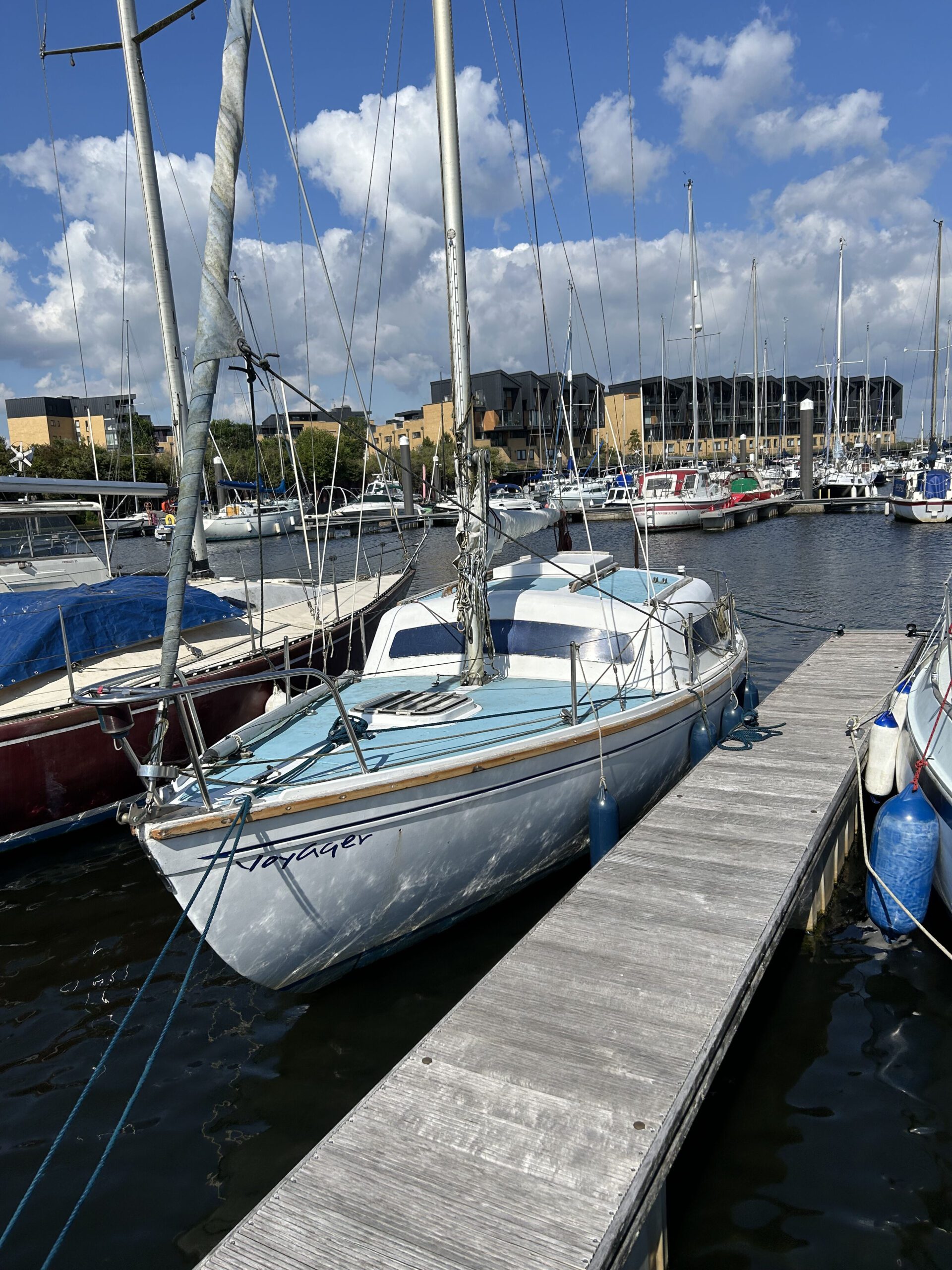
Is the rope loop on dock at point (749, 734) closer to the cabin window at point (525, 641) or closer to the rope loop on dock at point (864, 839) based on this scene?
the rope loop on dock at point (864, 839)

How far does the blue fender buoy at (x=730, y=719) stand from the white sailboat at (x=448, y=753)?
0.29 feet

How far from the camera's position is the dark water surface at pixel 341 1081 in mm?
4188

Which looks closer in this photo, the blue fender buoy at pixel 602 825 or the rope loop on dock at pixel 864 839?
the rope loop on dock at pixel 864 839

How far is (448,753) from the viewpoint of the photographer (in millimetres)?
5961

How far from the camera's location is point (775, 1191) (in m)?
4.32

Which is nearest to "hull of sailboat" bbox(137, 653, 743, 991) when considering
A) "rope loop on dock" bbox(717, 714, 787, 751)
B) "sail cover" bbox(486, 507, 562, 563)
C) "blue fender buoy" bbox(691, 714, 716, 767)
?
"blue fender buoy" bbox(691, 714, 716, 767)

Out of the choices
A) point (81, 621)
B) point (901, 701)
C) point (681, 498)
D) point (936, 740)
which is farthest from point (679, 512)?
point (936, 740)

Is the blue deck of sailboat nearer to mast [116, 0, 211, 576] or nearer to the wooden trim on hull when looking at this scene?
the wooden trim on hull

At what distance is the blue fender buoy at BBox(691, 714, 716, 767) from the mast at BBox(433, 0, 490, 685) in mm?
2303

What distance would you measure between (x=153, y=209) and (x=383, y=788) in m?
11.8

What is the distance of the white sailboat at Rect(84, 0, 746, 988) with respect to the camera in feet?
16.7

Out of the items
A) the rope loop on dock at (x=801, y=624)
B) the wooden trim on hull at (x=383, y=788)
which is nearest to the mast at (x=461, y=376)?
the wooden trim on hull at (x=383, y=788)

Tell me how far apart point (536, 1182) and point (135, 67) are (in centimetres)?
1516

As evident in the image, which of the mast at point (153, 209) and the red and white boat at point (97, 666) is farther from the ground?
the mast at point (153, 209)
